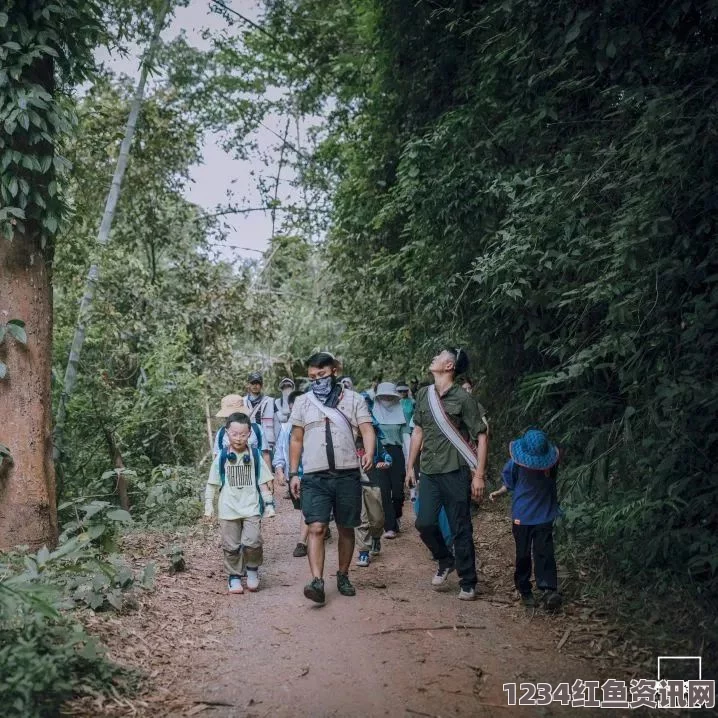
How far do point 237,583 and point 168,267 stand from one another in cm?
1114

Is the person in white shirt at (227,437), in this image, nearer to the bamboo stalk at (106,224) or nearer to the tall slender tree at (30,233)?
the tall slender tree at (30,233)

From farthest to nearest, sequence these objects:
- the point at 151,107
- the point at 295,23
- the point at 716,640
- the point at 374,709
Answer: the point at 295,23
the point at 151,107
the point at 716,640
the point at 374,709

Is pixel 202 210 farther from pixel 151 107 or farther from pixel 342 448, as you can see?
pixel 342 448

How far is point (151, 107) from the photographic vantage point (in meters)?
12.1

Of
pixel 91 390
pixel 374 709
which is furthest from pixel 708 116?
pixel 91 390

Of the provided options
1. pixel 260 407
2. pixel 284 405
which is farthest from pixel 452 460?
pixel 284 405

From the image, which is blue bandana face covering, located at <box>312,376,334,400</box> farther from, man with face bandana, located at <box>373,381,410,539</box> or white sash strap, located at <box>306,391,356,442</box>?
man with face bandana, located at <box>373,381,410,539</box>

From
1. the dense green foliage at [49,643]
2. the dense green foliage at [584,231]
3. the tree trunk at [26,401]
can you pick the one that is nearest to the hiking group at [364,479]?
the dense green foliage at [584,231]

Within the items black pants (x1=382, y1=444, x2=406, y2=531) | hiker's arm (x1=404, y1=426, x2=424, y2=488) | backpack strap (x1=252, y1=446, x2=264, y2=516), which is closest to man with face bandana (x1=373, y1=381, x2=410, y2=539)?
black pants (x1=382, y1=444, x2=406, y2=531)

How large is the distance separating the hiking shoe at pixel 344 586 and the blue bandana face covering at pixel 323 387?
157 centimetres

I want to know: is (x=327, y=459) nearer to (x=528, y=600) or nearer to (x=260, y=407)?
(x=528, y=600)

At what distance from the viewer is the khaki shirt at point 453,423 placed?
613 cm

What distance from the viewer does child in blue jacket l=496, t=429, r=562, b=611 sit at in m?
5.72

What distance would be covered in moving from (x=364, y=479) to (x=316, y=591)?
143cm
